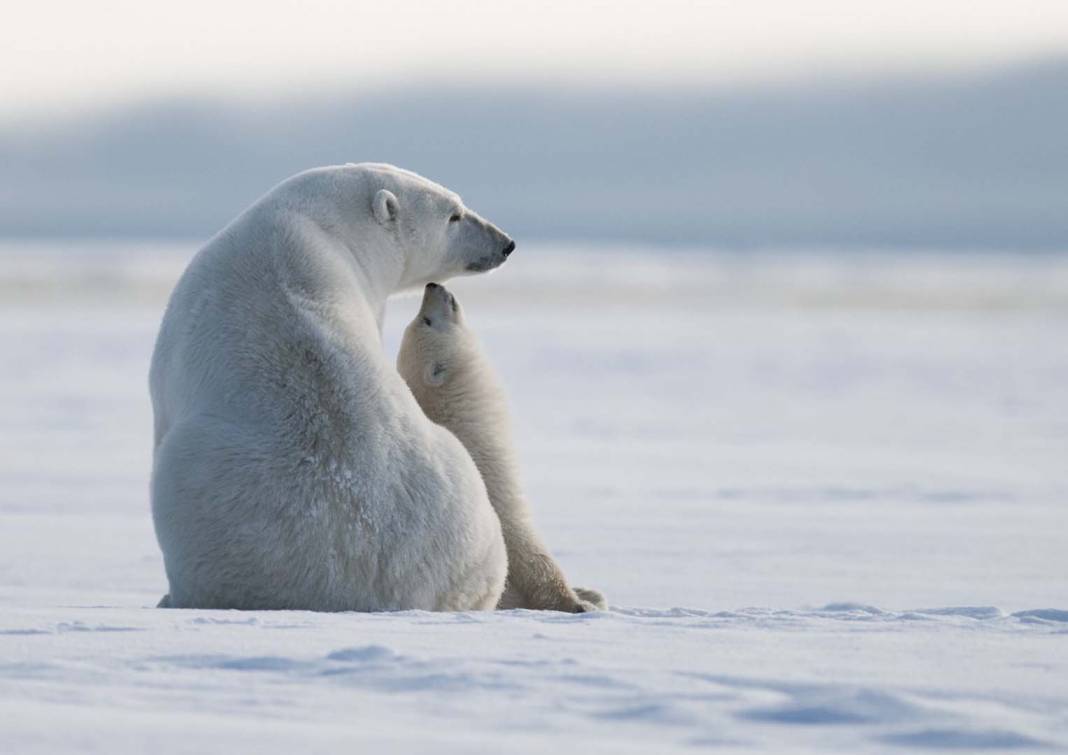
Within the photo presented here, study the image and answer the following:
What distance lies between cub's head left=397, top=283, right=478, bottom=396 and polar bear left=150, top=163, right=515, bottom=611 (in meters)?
0.40

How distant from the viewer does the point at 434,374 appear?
4.14 metres

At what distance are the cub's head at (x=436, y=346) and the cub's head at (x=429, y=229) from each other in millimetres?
104

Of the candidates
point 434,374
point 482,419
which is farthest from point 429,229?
point 482,419

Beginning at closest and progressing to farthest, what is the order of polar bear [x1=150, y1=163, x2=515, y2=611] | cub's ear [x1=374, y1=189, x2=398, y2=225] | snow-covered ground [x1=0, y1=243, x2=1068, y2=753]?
1. snow-covered ground [x1=0, y1=243, x2=1068, y2=753]
2. polar bear [x1=150, y1=163, x2=515, y2=611]
3. cub's ear [x1=374, y1=189, x2=398, y2=225]

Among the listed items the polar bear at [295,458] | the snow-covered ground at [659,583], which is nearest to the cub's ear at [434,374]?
the polar bear at [295,458]

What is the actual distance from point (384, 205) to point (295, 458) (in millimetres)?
837

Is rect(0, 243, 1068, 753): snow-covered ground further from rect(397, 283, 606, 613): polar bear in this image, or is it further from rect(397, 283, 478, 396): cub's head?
rect(397, 283, 478, 396): cub's head

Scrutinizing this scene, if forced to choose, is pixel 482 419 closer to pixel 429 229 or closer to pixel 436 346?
pixel 436 346

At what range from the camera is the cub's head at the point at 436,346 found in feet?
13.6

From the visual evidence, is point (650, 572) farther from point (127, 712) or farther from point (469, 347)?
point (127, 712)

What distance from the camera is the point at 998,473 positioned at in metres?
8.09

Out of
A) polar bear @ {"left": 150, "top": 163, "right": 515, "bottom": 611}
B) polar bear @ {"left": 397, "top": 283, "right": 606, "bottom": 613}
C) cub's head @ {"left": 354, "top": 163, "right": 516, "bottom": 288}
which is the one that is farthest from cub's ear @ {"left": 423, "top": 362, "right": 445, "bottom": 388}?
polar bear @ {"left": 150, "top": 163, "right": 515, "bottom": 611}

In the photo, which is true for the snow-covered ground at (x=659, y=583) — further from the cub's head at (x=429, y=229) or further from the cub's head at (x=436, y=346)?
the cub's head at (x=429, y=229)

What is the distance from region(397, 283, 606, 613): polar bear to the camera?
13.3 ft
